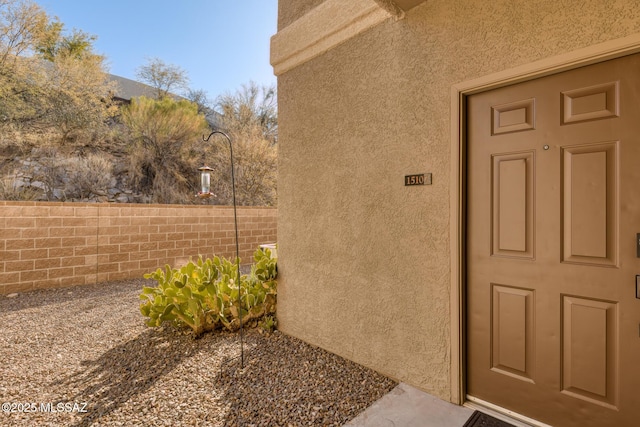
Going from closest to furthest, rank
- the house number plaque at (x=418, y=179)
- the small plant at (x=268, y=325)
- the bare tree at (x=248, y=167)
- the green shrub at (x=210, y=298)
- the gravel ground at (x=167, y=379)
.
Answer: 1. the gravel ground at (x=167, y=379)
2. the house number plaque at (x=418, y=179)
3. the green shrub at (x=210, y=298)
4. the small plant at (x=268, y=325)
5. the bare tree at (x=248, y=167)

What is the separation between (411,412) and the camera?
225 cm

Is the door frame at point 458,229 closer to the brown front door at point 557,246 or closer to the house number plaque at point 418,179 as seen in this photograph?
the brown front door at point 557,246

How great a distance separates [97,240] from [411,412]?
5999mm

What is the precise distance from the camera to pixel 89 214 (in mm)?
5898

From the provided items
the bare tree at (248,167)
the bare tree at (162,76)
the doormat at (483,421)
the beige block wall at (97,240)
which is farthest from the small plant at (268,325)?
the bare tree at (162,76)

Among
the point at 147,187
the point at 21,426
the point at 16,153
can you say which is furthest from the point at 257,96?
the point at 21,426

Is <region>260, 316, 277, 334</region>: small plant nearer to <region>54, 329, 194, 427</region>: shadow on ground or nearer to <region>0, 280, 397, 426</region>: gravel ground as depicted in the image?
<region>0, 280, 397, 426</region>: gravel ground

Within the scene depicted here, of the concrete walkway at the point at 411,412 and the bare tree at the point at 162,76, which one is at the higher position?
the bare tree at the point at 162,76

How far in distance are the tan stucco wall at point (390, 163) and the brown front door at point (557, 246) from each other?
0.67ft

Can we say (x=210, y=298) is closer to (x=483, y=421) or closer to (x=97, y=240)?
(x=483, y=421)

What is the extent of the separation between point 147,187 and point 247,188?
11.9 feet

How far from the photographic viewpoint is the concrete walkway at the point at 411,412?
214cm

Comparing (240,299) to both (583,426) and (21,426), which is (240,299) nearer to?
(21,426)

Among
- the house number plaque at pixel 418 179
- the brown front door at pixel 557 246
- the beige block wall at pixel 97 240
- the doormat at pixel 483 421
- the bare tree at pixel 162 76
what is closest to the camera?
the brown front door at pixel 557 246
